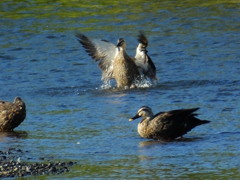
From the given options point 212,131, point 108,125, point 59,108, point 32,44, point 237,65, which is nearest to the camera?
point 212,131

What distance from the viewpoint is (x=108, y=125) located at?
41.8 feet

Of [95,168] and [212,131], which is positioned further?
[212,131]

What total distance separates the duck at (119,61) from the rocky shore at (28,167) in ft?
21.1

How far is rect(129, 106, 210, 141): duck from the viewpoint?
11805mm

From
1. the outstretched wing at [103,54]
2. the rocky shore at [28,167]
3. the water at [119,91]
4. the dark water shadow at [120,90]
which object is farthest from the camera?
the outstretched wing at [103,54]

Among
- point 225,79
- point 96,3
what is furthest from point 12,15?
point 225,79

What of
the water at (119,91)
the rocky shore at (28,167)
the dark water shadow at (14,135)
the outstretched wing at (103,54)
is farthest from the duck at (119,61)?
the rocky shore at (28,167)

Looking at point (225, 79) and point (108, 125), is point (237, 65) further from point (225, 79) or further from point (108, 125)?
point (108, 125)

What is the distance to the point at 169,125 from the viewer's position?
11.9m

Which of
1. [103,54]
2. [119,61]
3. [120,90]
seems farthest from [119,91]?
[103,54]

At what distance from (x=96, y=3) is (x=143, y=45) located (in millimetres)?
7819

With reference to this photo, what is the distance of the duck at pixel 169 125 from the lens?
11805 mm

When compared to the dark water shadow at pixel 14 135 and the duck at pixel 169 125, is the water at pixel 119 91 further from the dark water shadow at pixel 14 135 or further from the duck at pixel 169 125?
the duck at pixel 169 125

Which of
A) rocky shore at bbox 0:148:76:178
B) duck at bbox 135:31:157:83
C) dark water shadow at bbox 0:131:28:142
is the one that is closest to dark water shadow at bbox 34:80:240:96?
duck at bbox 135:31:157:83
